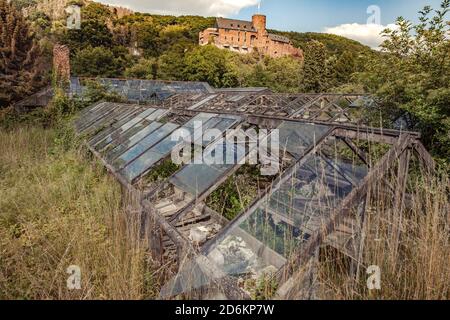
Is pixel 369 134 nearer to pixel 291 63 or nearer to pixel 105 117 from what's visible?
pixel 105 117

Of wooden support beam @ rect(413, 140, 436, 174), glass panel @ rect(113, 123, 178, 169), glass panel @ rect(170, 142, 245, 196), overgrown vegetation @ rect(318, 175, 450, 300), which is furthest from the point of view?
glass panel @ rect(113, 123, 178, 169)

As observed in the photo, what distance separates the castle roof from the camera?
245 feet

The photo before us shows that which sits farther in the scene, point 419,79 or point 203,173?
point 419,79

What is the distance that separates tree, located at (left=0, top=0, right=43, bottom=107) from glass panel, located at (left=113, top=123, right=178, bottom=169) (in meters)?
11.8

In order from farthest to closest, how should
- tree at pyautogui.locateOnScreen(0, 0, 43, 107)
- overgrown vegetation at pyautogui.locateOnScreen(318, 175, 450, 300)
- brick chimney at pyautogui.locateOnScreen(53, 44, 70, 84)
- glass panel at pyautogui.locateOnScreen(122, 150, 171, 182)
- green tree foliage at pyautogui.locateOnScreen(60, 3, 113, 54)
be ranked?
green tree foliage at pyautogui.locateOnScreen(60, 3, 113, 54) < brick chimney at pyautogui.locateOnScreen(53, 44, 70, 84) < tree at pyautogui.locateOnScreen(0, 0, 43, 107) < glass panel at pyautogui.locateOnScreen(122, 150, 171, 182) < overgrown vegetation at pyautogui.locateOnScreen(318, 175, 450, 300)

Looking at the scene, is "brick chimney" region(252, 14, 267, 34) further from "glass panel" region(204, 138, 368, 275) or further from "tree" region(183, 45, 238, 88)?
"glass panel" region(204, 138, 368, 275)

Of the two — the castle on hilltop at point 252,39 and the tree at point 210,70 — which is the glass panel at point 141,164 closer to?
the tree at point 210,70

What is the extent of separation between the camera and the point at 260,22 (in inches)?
3130

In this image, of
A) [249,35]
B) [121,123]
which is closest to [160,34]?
[249,35]

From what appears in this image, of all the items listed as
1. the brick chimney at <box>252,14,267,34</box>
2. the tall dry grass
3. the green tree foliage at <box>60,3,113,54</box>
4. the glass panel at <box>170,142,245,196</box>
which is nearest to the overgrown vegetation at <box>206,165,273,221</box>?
the glass panel at <box>170,142,245,196</box>

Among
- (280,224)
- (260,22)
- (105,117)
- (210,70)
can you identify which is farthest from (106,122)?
(260,22)

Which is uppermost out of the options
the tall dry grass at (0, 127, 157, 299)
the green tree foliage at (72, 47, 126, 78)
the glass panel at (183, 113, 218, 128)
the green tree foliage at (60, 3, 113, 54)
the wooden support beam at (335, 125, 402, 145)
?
the green tree foliage at (60, 3, 113, 54)

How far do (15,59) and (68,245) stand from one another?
1518 cm

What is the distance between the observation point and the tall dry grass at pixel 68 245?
222cm
